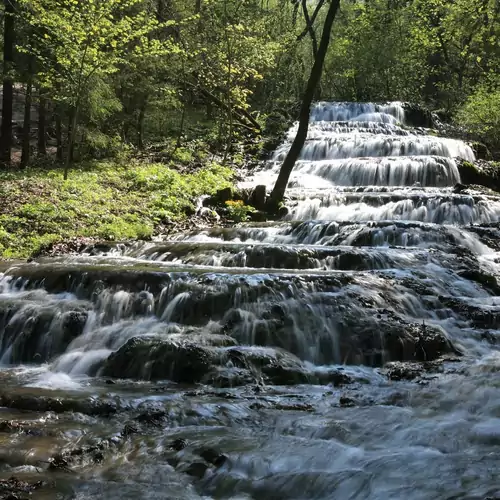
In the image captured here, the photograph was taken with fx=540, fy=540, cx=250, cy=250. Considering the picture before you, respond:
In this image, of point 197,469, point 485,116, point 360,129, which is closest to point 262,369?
point 197,469

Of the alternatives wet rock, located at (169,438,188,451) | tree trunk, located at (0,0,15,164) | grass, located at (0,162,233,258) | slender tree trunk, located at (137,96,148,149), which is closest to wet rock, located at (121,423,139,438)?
wet rock, located at (169,438,188,451)

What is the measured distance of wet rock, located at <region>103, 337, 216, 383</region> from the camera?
5938 mm

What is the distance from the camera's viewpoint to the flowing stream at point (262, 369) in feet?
12.3

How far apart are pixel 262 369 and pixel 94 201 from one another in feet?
31.5

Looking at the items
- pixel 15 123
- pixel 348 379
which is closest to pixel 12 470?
pixel 348 379

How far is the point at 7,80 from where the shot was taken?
701 inches

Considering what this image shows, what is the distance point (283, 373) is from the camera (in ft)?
19.8

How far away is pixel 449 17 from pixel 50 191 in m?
10.4

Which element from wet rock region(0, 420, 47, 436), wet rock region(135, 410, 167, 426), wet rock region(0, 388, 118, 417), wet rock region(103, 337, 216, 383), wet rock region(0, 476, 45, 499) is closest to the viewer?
wet rock region(0, 476, 45, 499)

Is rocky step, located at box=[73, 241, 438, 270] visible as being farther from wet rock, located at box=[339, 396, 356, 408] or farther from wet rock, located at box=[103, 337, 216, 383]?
wet rock, located at box=[339, 396, 356, 408]

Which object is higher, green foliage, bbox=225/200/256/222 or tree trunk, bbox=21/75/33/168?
tree trunk, bbox=21/75/33/168

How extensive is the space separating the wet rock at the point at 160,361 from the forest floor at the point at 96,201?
565 cm

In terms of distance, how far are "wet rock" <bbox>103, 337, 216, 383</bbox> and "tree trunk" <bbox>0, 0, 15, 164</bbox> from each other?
1406 cm

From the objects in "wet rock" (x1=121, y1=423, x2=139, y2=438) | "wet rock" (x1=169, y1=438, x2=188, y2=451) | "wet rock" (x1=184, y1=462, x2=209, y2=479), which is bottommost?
"wet rock" (x1=121, y1=423, x2=139, y2=438)
